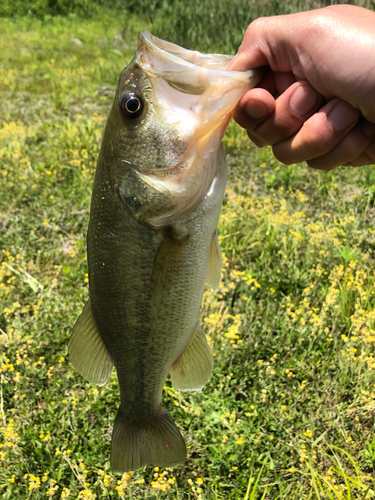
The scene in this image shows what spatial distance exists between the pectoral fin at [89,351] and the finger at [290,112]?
1089 millimetres

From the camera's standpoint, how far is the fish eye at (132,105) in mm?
1336

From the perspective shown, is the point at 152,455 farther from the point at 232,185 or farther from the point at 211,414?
the point at 232,185

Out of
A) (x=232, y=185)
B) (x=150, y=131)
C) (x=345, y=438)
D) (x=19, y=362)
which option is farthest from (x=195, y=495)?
(x=232, y=185)

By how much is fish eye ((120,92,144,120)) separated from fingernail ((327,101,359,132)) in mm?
843

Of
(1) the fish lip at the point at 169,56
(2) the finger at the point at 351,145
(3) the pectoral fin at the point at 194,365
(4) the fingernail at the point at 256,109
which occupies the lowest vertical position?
(3) the pectoral fin at the point at 194,365

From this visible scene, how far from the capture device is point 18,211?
4441 millimetres

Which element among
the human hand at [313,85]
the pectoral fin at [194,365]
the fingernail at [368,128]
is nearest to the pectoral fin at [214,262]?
the pectoral fin at [194,365]

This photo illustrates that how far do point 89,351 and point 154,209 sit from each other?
0.66 metres

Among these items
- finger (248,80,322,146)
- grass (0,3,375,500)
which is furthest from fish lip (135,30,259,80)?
grass (0,3,375,500)

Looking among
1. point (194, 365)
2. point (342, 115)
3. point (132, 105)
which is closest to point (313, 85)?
point (342, 115)

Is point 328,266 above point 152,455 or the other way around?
the other way around

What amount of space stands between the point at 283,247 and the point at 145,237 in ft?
8.09

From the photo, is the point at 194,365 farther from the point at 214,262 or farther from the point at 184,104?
the point at 184,104

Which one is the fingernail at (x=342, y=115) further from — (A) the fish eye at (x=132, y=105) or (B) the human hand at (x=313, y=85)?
(A) the fish eye at (x=132, y=105)
